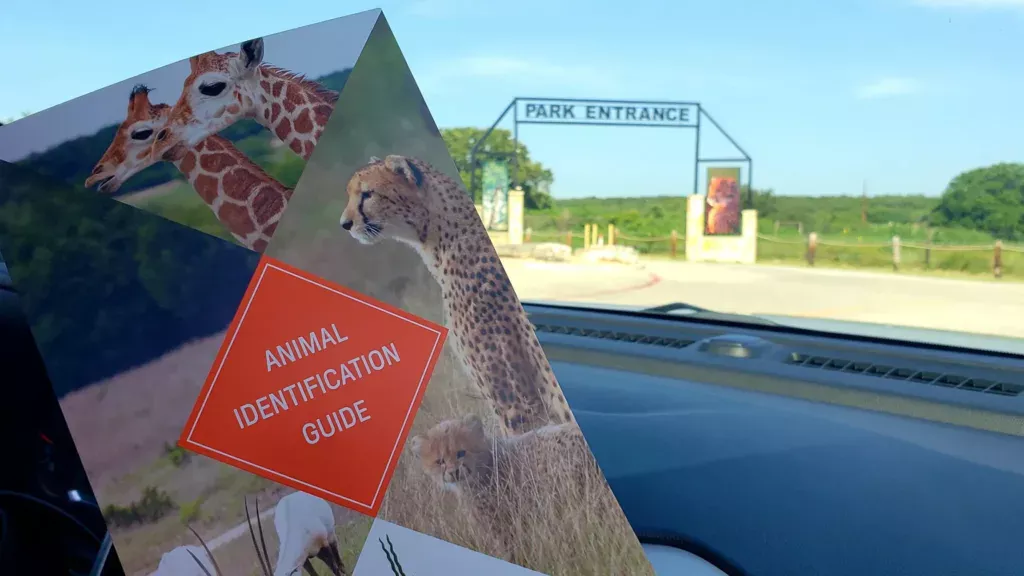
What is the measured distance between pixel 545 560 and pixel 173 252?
0.64 meters

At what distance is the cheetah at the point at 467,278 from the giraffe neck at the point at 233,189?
114 millimetres

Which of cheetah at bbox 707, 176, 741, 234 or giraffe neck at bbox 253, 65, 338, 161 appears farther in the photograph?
cheetah at bbox 707, 176, 741, 234

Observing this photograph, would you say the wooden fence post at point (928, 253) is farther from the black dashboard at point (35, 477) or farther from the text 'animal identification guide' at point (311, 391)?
the black dashboard at point (35, 477)

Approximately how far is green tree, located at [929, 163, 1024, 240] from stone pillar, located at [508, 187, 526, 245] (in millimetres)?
1909

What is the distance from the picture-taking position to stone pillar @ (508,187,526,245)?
14.5ft

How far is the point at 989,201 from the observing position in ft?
9.91

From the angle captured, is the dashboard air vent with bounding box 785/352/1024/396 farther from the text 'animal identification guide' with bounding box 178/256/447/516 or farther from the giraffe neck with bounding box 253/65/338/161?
the giraffe neck with bounding box 253/65/338/161

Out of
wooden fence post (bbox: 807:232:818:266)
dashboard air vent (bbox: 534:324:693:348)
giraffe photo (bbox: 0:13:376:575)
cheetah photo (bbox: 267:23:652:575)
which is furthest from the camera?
wooden fence post (bbox: 807:232:818:266)

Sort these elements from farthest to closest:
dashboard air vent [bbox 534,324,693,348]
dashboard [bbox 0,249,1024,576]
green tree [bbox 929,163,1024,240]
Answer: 1. dashboard air vent [bbox 534,324,693,348]
2. green tree [bbox 929,163,1024,240]
3. dashboard [bbox 0,249,1024,576]

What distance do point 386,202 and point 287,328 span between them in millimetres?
217

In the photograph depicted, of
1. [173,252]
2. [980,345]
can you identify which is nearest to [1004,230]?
[980,345]

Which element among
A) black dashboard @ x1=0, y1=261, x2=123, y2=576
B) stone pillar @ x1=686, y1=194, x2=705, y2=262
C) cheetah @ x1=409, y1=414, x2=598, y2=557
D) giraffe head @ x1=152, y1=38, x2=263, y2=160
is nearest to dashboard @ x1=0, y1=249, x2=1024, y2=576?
black dashboard @ x1=0, y1=261, x2=123, y2=576

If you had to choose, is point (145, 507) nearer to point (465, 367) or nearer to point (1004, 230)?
point (465, 367)

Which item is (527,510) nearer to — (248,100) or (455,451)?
(455,451)
